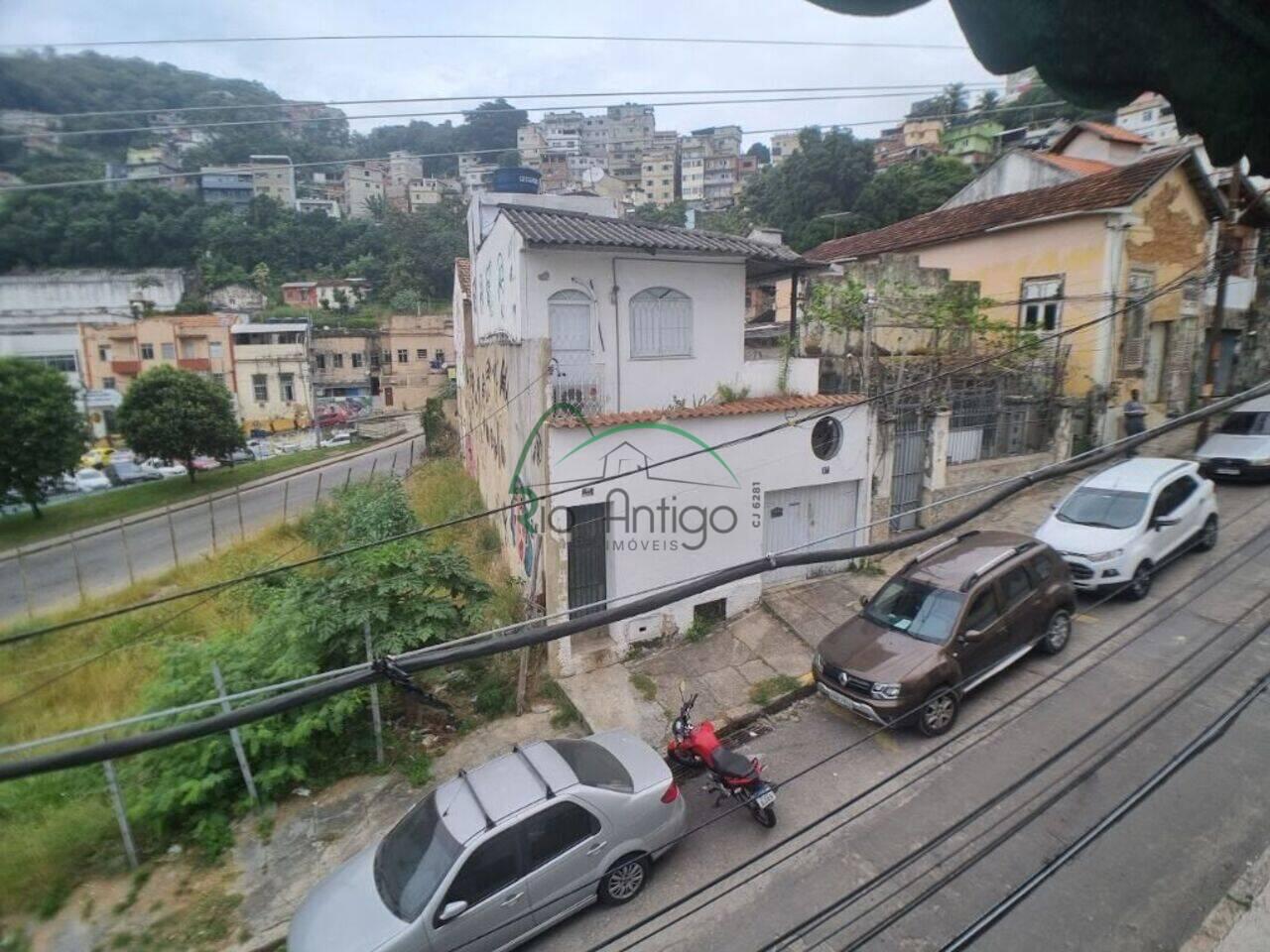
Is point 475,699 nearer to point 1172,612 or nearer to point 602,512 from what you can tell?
point 602,512

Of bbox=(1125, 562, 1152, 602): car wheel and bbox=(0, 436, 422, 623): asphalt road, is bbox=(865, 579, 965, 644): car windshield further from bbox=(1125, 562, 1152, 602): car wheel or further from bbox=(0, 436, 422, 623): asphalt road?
bbox=(0, 436, 422, 623): asphalt road

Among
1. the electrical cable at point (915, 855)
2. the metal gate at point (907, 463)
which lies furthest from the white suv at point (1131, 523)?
the metal gate at point (907, 463)

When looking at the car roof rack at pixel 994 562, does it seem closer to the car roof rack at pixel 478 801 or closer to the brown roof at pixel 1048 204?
the car roof rack at pixel 478 801

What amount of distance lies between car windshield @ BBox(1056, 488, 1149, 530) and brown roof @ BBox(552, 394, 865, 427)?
363cm

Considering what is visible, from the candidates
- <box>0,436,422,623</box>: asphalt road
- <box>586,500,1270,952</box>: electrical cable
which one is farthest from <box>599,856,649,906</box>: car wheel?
<box>0,436,422,623</box>: asphalt road

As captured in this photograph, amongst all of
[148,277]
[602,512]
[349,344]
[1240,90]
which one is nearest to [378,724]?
[602,512]

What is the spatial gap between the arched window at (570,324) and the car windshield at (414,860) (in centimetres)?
800

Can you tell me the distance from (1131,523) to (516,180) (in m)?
18.3

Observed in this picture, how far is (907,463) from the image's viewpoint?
12094mm

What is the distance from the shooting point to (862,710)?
723cm

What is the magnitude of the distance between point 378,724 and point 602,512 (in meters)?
4.06

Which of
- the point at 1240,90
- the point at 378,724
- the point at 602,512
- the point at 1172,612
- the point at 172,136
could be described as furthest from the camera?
the point at 602,512

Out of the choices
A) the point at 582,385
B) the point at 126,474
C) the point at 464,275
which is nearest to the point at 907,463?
the point at 582,385

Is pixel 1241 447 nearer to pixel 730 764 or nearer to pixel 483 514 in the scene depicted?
pixel 730 764
